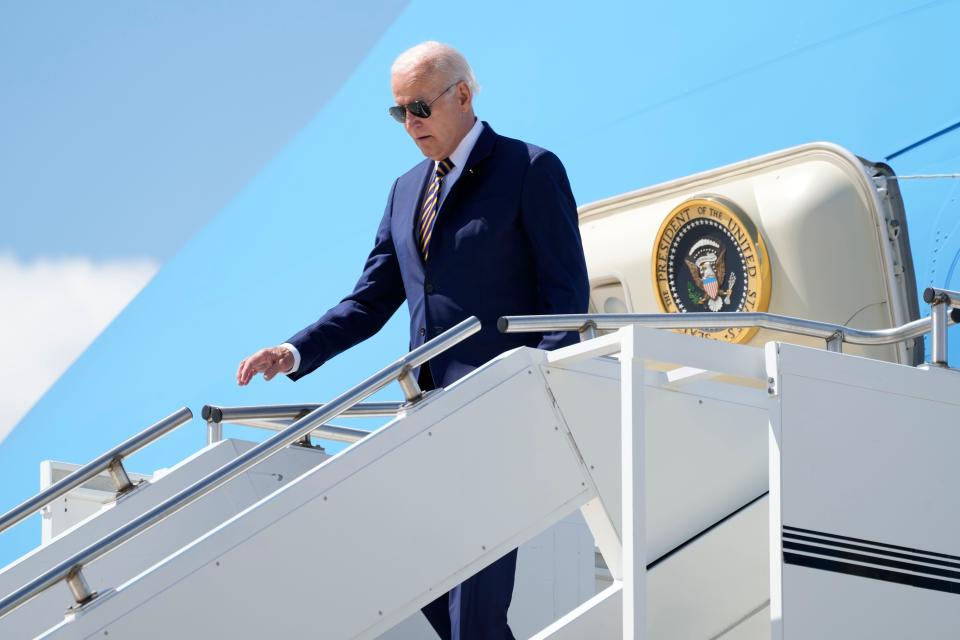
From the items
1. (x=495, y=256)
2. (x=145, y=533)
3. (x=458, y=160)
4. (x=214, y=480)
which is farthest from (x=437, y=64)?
(x=145, y=533)

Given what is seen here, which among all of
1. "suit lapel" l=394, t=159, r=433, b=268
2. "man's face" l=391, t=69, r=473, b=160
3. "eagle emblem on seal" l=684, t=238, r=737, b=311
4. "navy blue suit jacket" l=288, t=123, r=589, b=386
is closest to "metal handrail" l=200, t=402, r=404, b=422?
"navy blue suit jacket" l=288, t=123, r=589, b=386

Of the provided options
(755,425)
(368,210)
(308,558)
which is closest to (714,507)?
(755,425)

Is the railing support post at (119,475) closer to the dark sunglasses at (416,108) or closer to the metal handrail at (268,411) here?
the metal handrail at (268,411)

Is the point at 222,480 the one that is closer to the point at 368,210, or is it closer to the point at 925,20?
the point at 925,20

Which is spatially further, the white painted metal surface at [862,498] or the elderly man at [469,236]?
the elderly man at [469,236]

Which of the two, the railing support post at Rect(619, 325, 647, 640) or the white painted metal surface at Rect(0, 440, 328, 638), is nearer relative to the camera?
the railing support post at Rect(619, 325, 647, 640)

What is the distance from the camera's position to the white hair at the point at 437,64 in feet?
9.13

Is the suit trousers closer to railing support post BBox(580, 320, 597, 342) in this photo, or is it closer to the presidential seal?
railing support post BBox(580, 320, 597, 342)

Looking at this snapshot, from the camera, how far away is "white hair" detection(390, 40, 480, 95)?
110 inches

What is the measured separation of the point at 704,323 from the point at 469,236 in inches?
22.7

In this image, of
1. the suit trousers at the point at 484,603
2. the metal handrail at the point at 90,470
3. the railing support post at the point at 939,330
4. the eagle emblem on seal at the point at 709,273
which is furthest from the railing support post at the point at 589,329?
the eagle emblem on seal at the point at 709,273

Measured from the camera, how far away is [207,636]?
7.50 ft

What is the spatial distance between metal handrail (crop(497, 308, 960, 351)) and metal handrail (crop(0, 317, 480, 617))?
129mm

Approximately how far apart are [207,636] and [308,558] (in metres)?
0.23
